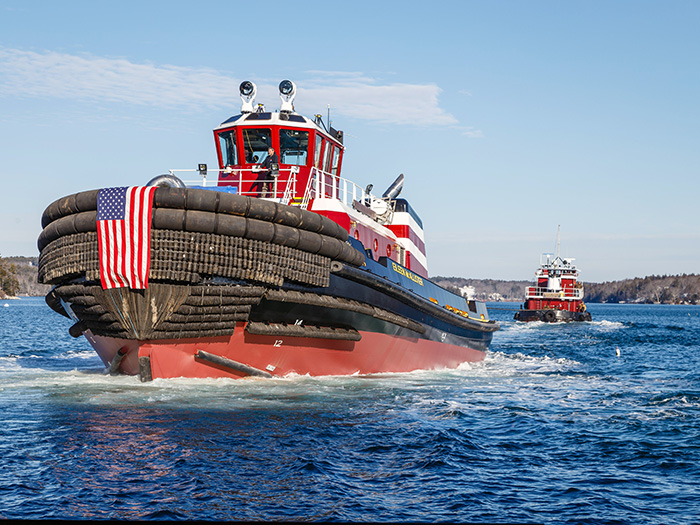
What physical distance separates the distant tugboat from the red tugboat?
54.2m

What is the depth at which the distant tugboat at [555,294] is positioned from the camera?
2566 inches

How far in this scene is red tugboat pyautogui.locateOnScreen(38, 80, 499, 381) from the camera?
953 centimetres

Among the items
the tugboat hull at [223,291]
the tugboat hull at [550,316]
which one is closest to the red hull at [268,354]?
the tugboat hull at [223,291]

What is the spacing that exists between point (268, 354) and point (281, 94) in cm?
578

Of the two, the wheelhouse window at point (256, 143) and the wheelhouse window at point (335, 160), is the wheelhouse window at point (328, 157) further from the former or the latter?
the wheelhouse window at point (256, 143)

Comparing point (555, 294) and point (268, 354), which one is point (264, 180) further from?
point (555, 294)

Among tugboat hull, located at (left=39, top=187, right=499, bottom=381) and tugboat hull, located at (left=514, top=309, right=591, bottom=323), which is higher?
tugboat hull, located at (left=39, top=187, right=499, bottom=381)

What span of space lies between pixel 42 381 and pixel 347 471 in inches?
285

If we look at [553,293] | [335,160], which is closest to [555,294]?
[553,293]

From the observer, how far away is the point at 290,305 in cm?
1071

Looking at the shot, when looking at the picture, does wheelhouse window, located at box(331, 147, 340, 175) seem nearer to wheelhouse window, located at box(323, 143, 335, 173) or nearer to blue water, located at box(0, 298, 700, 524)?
wheelhouse window, located at box(323, 143, 335, 173)

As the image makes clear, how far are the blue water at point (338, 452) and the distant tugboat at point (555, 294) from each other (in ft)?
177

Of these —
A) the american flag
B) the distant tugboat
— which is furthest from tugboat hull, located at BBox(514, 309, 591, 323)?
the american flag

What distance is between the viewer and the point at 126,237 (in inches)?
372
